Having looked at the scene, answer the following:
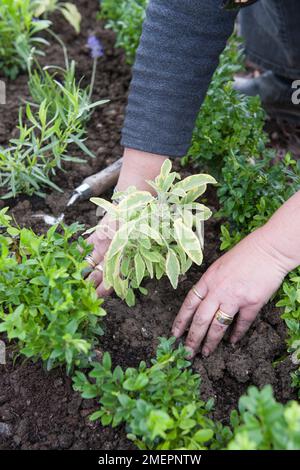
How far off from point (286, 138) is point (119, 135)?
1.06 metres

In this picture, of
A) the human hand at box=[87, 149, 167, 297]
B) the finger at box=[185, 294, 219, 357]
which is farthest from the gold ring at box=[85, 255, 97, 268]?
the finger at box=[185, 294, 219, 357]

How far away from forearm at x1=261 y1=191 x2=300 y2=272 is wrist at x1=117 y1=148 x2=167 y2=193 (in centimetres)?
45

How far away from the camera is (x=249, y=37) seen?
10.9ft

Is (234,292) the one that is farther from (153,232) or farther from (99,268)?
(99,268)

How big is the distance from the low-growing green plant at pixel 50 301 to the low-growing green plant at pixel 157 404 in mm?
105

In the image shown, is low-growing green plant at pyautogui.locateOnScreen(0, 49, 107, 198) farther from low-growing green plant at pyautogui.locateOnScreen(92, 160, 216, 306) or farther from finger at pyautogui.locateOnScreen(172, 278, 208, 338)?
finger at pyautogui.locateOnScreen(172, 278, 208, 338)

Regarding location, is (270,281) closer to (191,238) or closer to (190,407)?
(191,238)

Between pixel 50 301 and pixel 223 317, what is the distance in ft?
1.74

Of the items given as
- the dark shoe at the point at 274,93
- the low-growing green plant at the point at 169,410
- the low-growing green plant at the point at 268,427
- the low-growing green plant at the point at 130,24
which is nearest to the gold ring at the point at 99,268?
the low-growing green plant at the point at 169,410

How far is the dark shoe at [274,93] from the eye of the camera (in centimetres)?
319

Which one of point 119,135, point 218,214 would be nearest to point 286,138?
point 119,135

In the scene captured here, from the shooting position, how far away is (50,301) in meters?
1.49

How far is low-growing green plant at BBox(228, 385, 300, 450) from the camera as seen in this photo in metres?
1.12

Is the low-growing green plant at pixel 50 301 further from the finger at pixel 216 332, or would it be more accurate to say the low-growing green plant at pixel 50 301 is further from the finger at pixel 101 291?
the finger at pixel 216 332
